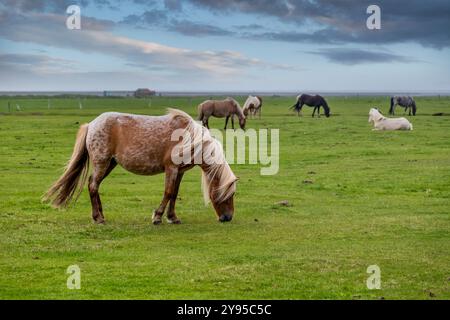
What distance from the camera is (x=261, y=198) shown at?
14.9 m

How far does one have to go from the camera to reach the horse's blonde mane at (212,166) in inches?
450

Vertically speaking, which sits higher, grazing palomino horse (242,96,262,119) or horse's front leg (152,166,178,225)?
grazing palomino horse (242,96,262,119)

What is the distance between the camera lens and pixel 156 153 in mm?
11594

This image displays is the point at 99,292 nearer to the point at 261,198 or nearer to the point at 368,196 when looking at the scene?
the point at 261,198

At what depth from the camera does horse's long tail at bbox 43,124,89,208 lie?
11.9 meters

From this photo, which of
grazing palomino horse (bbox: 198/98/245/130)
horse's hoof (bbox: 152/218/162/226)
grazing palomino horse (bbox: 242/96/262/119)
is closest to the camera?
horse's hoof (bbox: 152/218/162/226)

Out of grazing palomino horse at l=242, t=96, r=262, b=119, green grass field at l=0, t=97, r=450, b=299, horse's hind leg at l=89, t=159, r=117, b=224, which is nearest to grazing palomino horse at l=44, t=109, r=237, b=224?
Answer: horse's hind leg at l=89, t=159, r=117, b=224

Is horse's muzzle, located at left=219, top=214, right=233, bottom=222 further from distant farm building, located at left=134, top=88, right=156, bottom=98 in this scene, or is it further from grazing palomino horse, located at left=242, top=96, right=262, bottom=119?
distant farm building, located at left=134, top=88, right=156, bottom=98

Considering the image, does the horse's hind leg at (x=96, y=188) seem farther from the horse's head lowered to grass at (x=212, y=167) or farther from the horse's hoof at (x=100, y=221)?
the horse's head lowered to grass at (x=212, y=167)

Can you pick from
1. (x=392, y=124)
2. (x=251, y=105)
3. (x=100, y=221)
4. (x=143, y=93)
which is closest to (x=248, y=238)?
(x=100, y=221)

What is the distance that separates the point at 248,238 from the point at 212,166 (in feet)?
5.37

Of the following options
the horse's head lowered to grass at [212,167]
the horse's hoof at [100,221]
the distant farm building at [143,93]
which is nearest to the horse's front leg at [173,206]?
the horse's head lowered to grass at [212,167]
